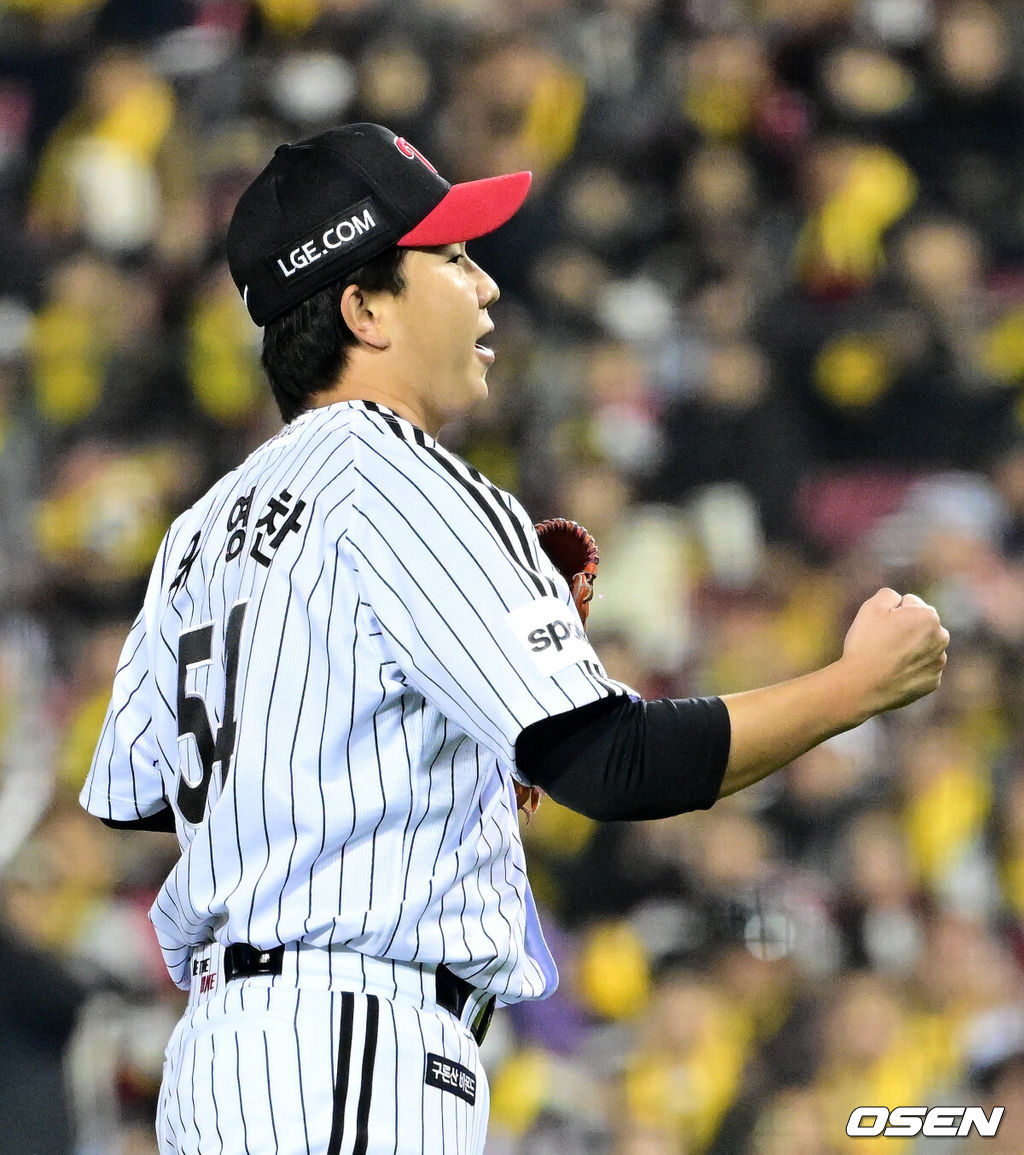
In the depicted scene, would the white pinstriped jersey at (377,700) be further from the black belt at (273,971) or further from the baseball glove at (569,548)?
the baseball glove at (569,548)

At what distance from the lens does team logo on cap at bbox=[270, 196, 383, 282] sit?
5.63 ft

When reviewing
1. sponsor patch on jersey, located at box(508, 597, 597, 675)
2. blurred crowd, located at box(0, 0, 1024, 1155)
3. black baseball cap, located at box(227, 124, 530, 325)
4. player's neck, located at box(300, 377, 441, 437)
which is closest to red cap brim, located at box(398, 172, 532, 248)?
black baseball cap, located at box(227, 124, 530, 325)

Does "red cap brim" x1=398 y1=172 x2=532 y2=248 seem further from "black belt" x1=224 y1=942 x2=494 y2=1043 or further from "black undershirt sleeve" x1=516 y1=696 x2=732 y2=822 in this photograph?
"black belt" x1=224 y1=942 x2=494 y2=1043

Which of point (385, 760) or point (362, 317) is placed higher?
point (362, 317)

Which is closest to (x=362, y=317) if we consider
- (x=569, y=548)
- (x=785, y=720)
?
(x=569, y=548)

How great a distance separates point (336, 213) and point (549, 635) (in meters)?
0.53

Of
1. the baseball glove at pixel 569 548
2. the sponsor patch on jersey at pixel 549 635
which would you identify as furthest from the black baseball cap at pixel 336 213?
the sponsor patch on jersey at pixel 549 635

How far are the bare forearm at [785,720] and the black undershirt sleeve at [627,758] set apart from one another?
0.04 feet

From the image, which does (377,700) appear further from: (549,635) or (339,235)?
(339,235)

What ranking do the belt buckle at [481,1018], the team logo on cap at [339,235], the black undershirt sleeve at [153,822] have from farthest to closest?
1. the black undershirt sleeve at [153,822]
2. the team logo on cap at [339,235]
3. the belt buckle at [481,1018]

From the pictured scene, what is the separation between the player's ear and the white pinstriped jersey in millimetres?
146

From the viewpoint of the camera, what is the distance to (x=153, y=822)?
1903mm

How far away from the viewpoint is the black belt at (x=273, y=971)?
1.53 meters

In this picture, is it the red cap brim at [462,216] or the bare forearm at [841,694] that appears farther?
the red cap brim at [462,216]
